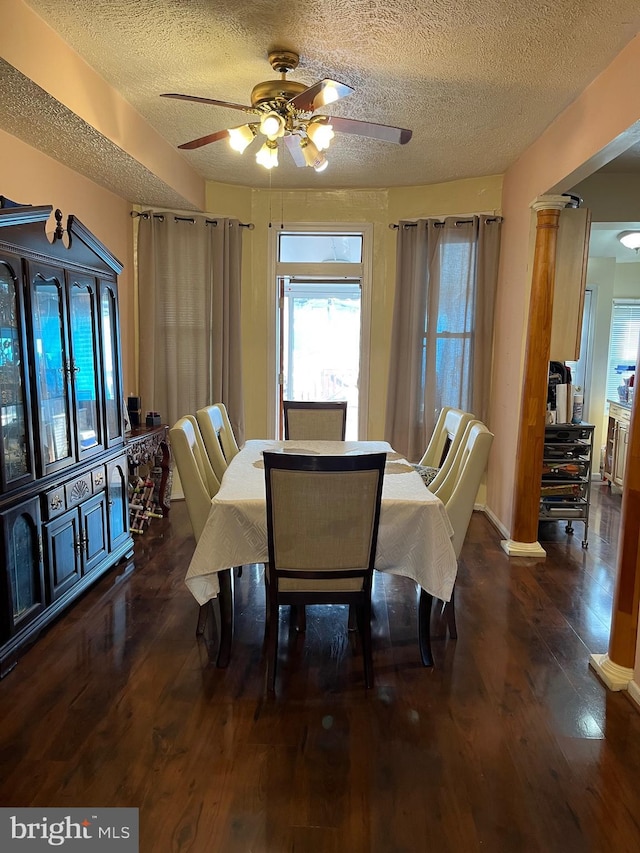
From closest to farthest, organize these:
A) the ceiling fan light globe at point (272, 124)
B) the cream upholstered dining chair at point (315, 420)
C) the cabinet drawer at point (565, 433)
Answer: the ceiling fan light globe at point (272, 124)
the cabinet drawer at point (565, 433)
the cream upholstered dining chair at point (315, 420)

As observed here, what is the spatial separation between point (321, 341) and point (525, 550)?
2.69m

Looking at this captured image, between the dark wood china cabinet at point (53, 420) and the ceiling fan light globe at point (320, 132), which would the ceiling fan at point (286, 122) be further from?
the dark wood china cabinet at point (53, 420)

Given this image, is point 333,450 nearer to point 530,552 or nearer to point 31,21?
point 530,552

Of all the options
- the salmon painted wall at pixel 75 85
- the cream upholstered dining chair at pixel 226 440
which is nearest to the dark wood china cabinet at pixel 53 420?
the salmon painted wall at pixel 75 85

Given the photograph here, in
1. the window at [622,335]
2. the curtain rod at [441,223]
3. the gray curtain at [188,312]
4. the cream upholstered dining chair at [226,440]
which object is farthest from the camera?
the window at [622,335]

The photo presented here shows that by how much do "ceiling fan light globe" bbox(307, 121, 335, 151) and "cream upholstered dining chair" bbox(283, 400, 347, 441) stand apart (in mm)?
1968

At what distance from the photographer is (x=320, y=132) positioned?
2.63 m

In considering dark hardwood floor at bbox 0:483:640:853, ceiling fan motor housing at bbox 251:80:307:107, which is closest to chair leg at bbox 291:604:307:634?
dark hardwood floor at bbox 0:483:640:853

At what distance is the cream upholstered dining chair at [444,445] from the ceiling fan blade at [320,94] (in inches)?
66.8

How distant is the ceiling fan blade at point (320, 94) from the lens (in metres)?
2.24

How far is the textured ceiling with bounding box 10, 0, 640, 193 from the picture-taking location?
2.35 meters

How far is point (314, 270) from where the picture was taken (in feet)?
17.3

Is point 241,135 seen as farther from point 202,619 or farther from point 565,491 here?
point 565,491

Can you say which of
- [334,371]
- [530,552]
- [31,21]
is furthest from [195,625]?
[334,371]
